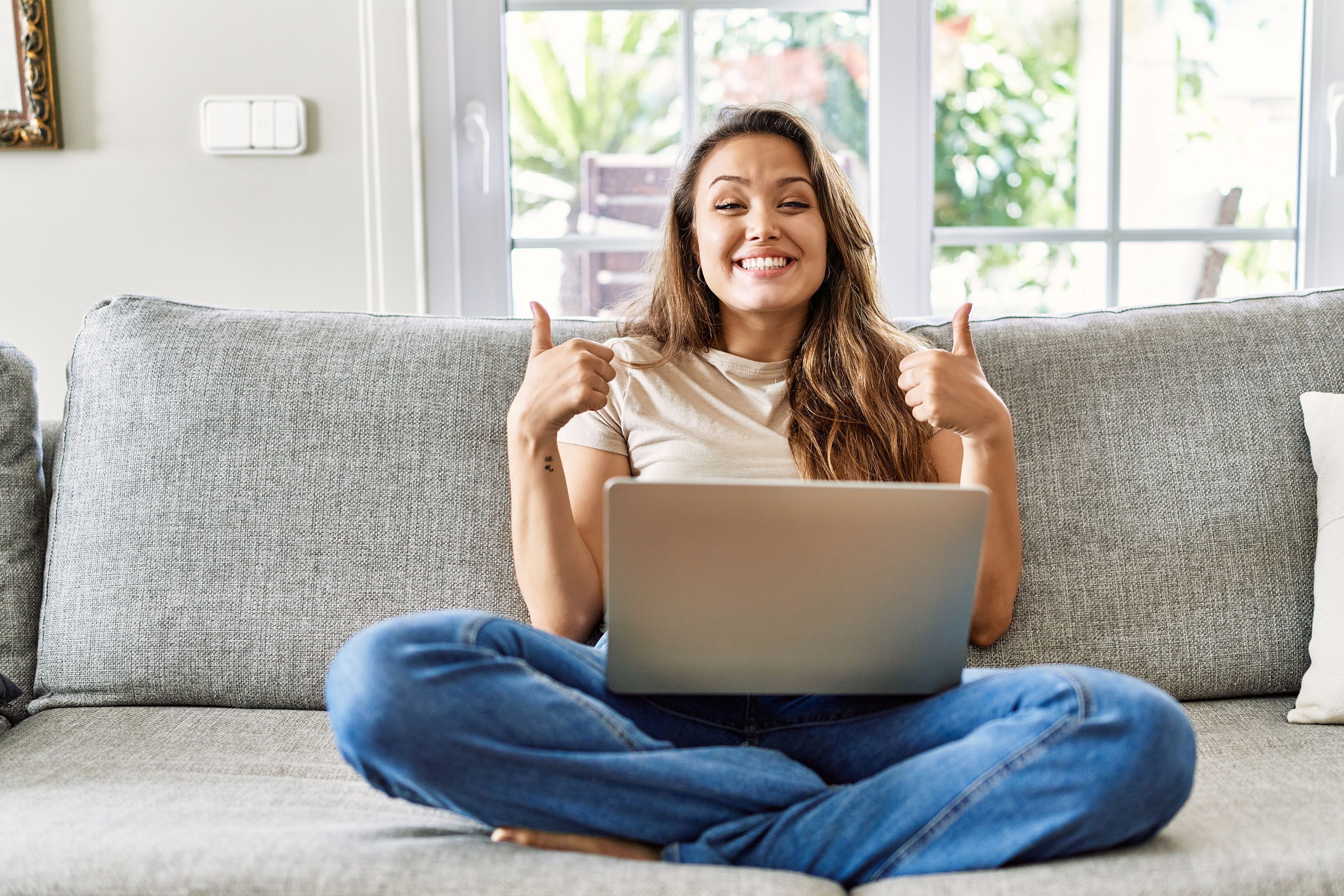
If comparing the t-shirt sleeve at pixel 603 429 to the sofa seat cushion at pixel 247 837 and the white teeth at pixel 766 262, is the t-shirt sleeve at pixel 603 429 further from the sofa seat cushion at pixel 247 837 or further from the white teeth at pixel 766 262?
the sofa seat cushion at pixel 247 837

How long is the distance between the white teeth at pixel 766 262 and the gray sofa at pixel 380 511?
28cm

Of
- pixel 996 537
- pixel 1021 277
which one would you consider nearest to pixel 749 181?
pixel 996 537

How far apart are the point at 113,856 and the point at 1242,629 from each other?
47.4 inches

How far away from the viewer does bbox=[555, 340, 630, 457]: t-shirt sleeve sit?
1315mm

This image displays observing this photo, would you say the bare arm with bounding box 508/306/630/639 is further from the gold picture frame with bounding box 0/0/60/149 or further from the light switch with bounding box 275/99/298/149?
the gold picture frame with bounding box 0/0/60/149

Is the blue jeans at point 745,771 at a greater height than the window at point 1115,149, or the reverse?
the window at point 1115,149

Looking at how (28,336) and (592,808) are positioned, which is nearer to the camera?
(592,808)

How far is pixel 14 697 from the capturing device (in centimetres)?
124

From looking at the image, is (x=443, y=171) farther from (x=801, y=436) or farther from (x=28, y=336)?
(x=801, y=436)

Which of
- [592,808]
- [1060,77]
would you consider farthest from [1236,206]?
[592,808]

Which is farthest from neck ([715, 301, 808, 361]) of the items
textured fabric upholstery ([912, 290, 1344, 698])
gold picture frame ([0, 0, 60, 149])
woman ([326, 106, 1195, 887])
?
gold picture frame ([0, 0, 60, 149])

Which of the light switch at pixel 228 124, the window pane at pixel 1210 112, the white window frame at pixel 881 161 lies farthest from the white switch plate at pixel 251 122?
the window pane at pixel 1210 112

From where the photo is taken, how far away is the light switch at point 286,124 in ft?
6.03

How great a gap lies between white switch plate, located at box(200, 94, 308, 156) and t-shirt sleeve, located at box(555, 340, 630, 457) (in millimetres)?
881
